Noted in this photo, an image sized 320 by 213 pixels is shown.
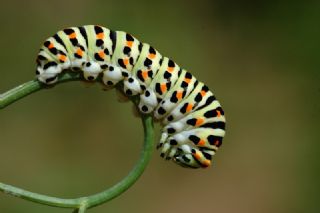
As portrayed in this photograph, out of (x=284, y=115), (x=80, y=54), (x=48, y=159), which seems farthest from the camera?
(x=284, y=115)

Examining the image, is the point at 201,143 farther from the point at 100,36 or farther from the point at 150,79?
the point at 100,36

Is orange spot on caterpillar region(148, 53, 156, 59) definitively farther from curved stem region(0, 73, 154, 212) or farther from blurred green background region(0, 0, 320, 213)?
blurred green background region(0, 0, 320, 213)

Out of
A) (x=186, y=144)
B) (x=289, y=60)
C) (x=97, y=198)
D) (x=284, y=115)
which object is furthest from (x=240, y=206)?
(x=97, y=198)

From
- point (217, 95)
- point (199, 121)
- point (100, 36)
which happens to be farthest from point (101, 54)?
point (217, 95)

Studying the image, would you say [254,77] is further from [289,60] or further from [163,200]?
[163,200]

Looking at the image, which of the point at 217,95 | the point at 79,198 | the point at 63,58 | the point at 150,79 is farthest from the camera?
the point at 217,95
